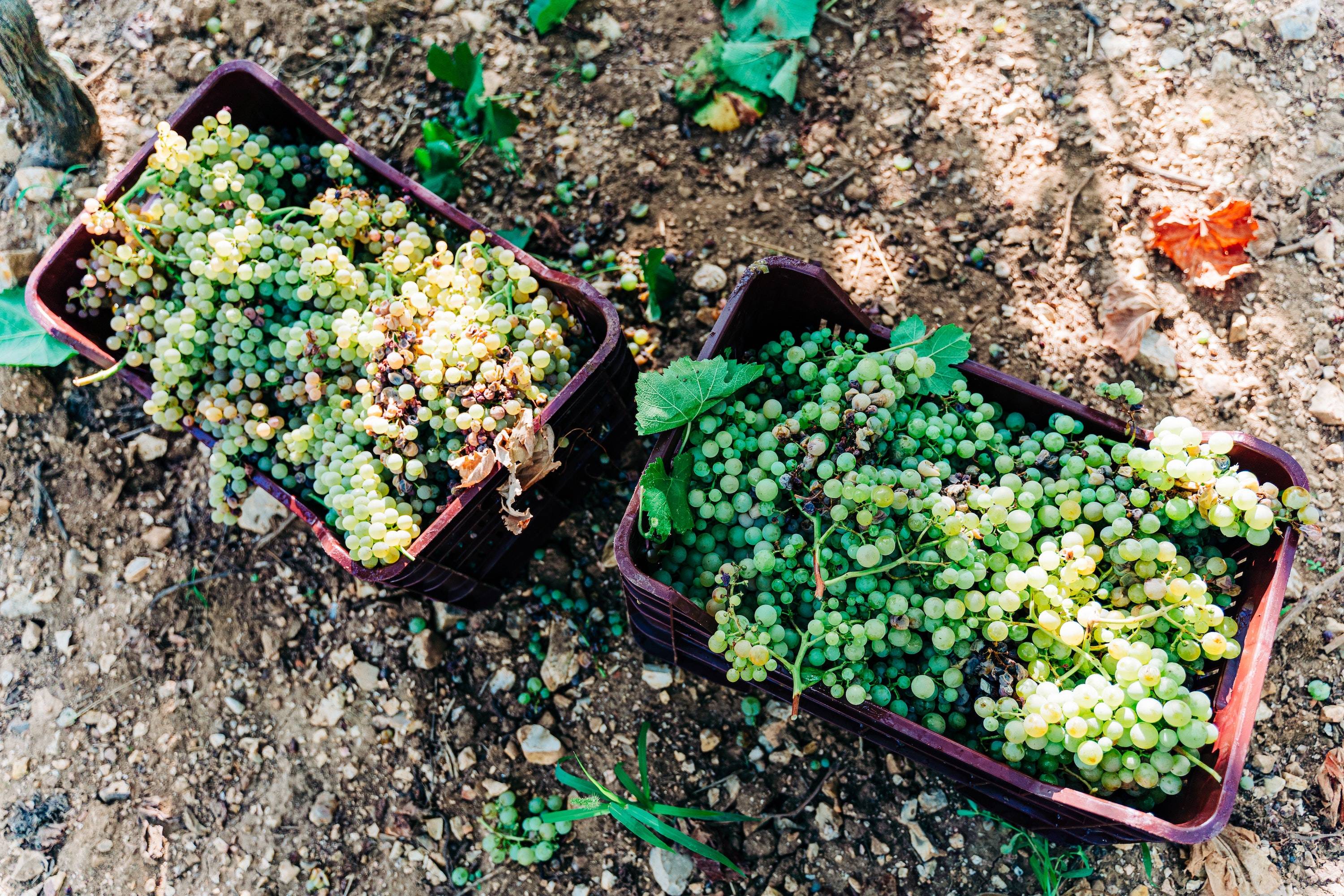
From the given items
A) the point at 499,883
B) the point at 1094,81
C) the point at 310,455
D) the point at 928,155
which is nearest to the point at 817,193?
the point at 928,155

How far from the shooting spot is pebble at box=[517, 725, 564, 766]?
2527 millimetres

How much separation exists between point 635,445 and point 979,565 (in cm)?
119

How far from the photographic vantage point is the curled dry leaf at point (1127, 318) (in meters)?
2.62

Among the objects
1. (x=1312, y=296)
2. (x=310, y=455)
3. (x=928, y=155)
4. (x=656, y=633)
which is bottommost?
(x=656, y=633)

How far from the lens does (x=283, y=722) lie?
2631 mm

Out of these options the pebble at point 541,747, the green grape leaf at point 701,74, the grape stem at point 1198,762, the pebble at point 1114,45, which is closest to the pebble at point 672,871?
the pebble at point 541,747

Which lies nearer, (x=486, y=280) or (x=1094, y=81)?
(x=486, y=280)

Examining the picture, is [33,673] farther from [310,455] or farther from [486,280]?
[486,280]

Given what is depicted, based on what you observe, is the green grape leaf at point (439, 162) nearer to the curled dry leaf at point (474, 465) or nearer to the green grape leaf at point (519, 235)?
the green grape leaf at point (519, 235)

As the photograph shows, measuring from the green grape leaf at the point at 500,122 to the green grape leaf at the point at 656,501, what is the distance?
58.0 inches

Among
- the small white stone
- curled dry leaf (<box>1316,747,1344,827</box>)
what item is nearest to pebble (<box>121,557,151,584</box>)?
the small white stone

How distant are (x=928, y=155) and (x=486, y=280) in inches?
62.0

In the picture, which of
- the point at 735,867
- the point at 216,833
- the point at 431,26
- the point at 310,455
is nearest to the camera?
the point at 310,455

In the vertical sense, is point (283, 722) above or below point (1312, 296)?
below
